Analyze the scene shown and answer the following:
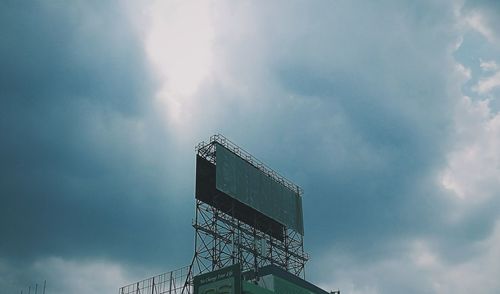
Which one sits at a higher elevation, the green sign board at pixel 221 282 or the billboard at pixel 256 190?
the billboard at pixel 256 190

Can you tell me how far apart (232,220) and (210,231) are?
331 centimetres

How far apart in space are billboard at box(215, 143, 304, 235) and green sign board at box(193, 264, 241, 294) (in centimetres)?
1209

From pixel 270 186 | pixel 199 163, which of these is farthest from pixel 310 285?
pixel 199 163

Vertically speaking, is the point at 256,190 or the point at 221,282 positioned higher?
the point at 256,190

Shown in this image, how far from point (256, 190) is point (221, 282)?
61.6ft

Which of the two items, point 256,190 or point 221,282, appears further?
point 256,190

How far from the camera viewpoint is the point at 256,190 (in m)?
78.2

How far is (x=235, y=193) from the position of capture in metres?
74.1

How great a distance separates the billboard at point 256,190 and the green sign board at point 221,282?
12.1 metres

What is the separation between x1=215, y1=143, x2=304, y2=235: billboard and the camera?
7369 cm

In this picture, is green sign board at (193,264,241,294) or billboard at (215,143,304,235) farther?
billboard at (215,143,304,235)

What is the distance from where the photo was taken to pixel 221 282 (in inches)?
2426

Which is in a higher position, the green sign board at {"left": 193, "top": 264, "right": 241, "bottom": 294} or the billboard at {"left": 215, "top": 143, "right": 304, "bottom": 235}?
the billboard at {"left": 215, "top": 143, "right": 304, "bottom": 235}

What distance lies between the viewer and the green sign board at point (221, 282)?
198 feet
